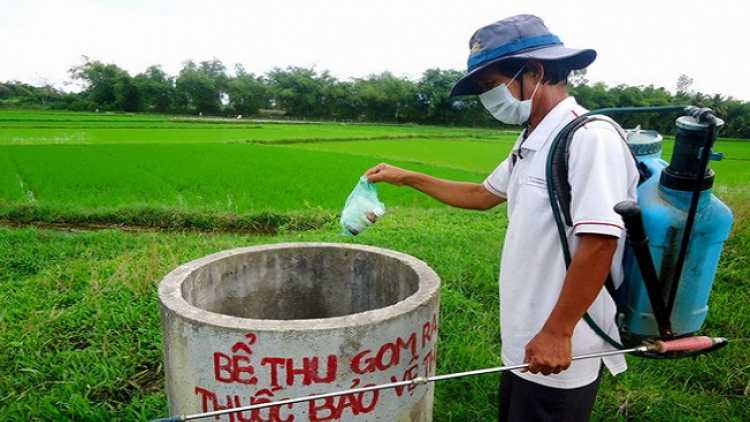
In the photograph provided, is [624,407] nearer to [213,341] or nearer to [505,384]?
[505,384]

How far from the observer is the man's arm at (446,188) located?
82.7 inches

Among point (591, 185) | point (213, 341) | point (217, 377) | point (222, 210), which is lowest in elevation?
point (222, 210)

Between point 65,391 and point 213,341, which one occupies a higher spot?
point 213,341

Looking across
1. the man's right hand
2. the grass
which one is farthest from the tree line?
the man's right hand

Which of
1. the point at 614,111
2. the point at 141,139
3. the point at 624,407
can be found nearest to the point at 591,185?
the point at 614,111

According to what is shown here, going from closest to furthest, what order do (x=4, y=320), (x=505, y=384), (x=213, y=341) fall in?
(x=213, y=341)
(x=505, y=384)
(x=4, y=320)

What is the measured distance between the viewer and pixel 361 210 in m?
2.27

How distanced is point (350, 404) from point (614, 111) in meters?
1.28

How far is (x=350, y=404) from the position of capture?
67.2 inches

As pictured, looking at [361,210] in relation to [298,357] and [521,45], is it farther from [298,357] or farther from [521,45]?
[521,45]

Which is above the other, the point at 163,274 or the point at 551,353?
the point at 551,353

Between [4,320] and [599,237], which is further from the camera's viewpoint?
[4,320]

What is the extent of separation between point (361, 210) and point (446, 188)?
0.40 metres

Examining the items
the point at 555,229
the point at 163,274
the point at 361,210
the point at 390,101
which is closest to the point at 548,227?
the point at 555,229
